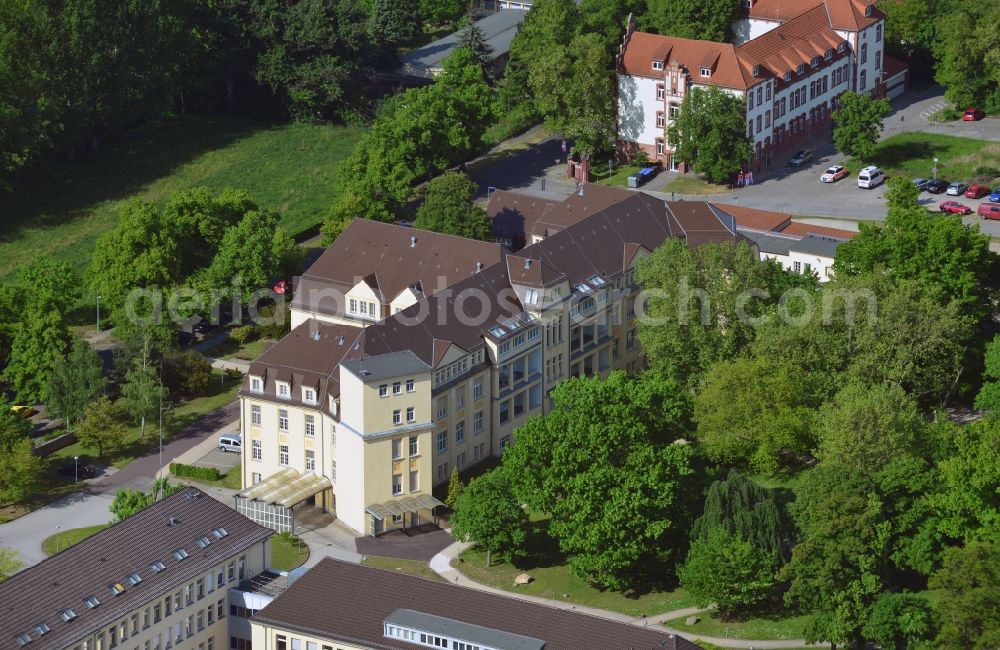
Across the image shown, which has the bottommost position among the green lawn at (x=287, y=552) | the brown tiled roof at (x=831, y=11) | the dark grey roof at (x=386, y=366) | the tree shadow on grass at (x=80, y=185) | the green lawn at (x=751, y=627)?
the green lawn at (x=287, y=552)

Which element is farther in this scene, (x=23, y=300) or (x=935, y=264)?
(x=23, y=300)

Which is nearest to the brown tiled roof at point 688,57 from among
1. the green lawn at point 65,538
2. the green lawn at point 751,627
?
the green lawn at point 751,627

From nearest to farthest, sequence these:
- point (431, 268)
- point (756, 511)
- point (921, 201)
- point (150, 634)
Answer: point (150, 634)
point (756, 511)
point (431, 268)
point (921, 201)

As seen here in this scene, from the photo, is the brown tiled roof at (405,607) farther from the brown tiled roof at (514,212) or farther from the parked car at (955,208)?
the parked car at (955,208)

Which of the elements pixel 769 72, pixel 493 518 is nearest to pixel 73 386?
pixel 493 518

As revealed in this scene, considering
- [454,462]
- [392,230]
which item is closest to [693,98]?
[392,230]

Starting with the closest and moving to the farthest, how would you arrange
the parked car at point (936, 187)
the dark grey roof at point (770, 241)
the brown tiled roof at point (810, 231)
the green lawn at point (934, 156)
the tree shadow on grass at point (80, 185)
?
the dark grey roof at point (770, 241) → the brown tiled roof at point (810, 231) → the parked car at point (936, 187) → the green lawn at point (934, 156) → the tree shadow on grass at point (80, 185)

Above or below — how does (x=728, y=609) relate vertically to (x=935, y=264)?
below

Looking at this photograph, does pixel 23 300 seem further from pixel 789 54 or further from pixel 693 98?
pixel 789 54
